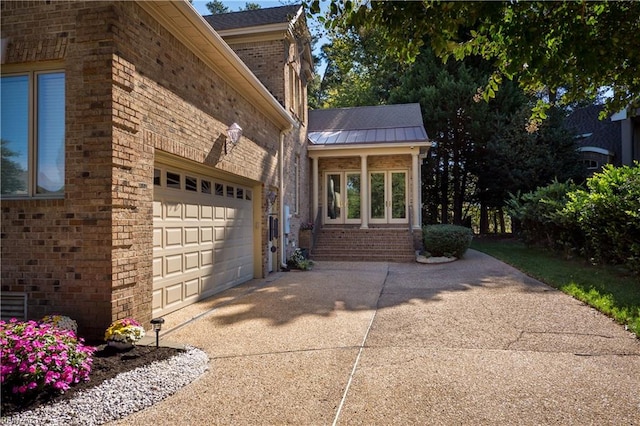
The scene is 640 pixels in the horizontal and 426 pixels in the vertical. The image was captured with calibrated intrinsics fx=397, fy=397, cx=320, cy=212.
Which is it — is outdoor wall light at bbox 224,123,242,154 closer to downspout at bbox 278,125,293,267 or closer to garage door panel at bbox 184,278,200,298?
garage door panel at bbox 184,278,200,298

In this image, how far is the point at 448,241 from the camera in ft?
41.8

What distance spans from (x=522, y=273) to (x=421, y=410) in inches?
316

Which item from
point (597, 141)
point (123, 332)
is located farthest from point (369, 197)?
point (597, 141)

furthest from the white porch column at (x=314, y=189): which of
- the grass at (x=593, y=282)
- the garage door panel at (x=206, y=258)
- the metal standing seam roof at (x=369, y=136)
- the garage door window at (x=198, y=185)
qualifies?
the garage door panel at (x=206, y=258)

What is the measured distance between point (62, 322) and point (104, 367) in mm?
844

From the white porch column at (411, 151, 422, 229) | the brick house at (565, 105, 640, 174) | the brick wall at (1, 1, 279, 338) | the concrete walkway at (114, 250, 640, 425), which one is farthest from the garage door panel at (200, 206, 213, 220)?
the brick house at (565, 105, 640, 174)

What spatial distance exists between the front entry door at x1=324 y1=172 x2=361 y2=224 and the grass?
589cm

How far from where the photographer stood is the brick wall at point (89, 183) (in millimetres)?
4395

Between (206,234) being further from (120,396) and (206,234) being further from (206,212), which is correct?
(120,396)

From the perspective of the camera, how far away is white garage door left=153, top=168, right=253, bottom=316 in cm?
598

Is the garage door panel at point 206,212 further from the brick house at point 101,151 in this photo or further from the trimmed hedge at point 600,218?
the trimmed hedge at point 600,218

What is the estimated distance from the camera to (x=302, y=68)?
14023 mm

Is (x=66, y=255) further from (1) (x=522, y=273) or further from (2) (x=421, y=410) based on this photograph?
(1) (x=522, y=273)

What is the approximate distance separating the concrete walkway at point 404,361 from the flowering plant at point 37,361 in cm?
72
